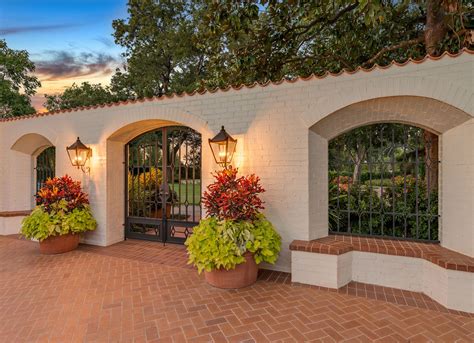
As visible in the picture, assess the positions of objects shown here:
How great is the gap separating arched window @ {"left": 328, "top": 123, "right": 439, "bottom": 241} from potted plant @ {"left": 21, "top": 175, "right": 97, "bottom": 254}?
5.23 meters

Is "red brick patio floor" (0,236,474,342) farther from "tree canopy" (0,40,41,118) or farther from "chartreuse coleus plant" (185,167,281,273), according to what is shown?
"tree canopy" (0,40,41,118)

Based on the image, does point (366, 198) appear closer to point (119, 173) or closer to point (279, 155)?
point (279, 155)

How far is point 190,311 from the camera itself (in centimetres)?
320

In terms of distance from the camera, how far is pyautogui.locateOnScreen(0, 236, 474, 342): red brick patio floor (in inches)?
107

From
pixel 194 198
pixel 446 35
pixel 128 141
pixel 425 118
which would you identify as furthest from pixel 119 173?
pixel 446 35

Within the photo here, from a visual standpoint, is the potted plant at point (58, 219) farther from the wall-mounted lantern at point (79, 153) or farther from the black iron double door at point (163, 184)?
the black iron double door at point (163, 184)

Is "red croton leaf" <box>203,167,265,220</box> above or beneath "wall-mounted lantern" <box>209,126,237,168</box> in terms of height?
beneath

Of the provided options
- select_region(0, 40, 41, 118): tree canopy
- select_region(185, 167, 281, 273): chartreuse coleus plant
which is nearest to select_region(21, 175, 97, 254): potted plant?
select_region(185, 167, 281, 273): chartreuse coleus plant

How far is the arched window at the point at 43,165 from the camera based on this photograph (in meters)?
8.04

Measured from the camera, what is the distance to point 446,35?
17.1ft

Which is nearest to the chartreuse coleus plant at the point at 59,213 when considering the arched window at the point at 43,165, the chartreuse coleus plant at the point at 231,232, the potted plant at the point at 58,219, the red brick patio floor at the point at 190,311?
the potted plant at the point at 58,219

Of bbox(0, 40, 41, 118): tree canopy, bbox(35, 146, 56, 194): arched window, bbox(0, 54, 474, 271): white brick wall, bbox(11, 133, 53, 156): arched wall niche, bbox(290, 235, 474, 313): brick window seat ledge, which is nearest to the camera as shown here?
bbox(290, 235, 474, 313): brick window seat ledge

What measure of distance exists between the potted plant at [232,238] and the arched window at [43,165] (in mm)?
6609

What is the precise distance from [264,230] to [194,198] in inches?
87.3
